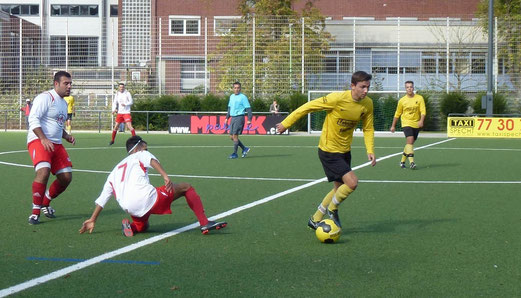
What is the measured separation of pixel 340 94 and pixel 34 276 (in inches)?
153

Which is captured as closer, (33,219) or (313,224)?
(313,224)

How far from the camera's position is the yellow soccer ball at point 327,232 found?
7551mm

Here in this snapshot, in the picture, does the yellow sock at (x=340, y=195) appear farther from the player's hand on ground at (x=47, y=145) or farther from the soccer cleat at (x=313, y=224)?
the player's hand on ground at (x=47, y=145)

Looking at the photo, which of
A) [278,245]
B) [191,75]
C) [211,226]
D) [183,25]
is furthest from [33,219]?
[183,25]

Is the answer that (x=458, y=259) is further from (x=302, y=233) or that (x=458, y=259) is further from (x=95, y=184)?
(x=95, y=184)

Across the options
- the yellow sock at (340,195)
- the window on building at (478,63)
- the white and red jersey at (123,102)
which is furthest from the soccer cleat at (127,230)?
the window on building at (478,63)

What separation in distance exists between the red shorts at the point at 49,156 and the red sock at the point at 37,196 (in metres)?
0.27

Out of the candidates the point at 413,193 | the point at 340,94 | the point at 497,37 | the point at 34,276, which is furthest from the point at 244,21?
the point at 34,276

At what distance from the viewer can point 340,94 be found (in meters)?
8.38

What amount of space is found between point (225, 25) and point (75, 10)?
1192 inches

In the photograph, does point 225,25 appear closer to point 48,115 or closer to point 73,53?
point 73,53

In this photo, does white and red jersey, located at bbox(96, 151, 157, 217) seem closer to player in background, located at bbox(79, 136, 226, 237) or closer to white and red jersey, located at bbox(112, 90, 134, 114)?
player in background, located at bbox(79, 136, 226, 237)

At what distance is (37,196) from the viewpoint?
891cm

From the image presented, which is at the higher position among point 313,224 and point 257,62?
point 257,62
